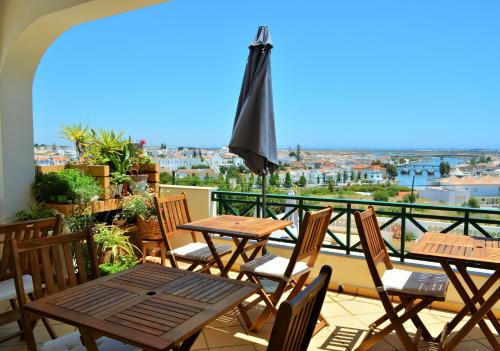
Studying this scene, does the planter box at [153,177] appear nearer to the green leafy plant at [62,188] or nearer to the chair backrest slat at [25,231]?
the green leafy plant at [62,188]

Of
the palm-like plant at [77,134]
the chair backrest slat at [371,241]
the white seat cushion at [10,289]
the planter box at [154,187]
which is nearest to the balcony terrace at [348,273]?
the white seat cushion at [10,289]

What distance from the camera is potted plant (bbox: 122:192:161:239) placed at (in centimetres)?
482

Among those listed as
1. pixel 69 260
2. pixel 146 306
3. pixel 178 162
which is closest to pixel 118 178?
pixel 178 162

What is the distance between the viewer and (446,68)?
69.7 feet

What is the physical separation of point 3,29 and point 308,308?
4.22m

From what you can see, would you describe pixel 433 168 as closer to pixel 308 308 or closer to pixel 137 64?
pixel 308 308

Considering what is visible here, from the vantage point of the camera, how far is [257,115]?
3740 millimetres

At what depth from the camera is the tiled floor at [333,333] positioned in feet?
9.65

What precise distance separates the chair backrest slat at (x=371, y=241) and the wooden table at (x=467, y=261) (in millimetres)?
289

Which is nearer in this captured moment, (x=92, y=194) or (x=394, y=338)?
(x=394, y=338)

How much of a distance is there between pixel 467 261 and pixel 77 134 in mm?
4548

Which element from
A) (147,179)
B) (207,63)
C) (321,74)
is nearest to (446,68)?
(321,74)

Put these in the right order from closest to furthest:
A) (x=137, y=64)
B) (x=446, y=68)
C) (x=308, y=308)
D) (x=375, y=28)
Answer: (x=308, y=308)
(x=137, y=64)
(x=375, y=28)
(x=446, y=68)

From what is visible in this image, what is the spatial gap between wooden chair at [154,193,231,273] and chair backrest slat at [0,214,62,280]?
3.59 feet
